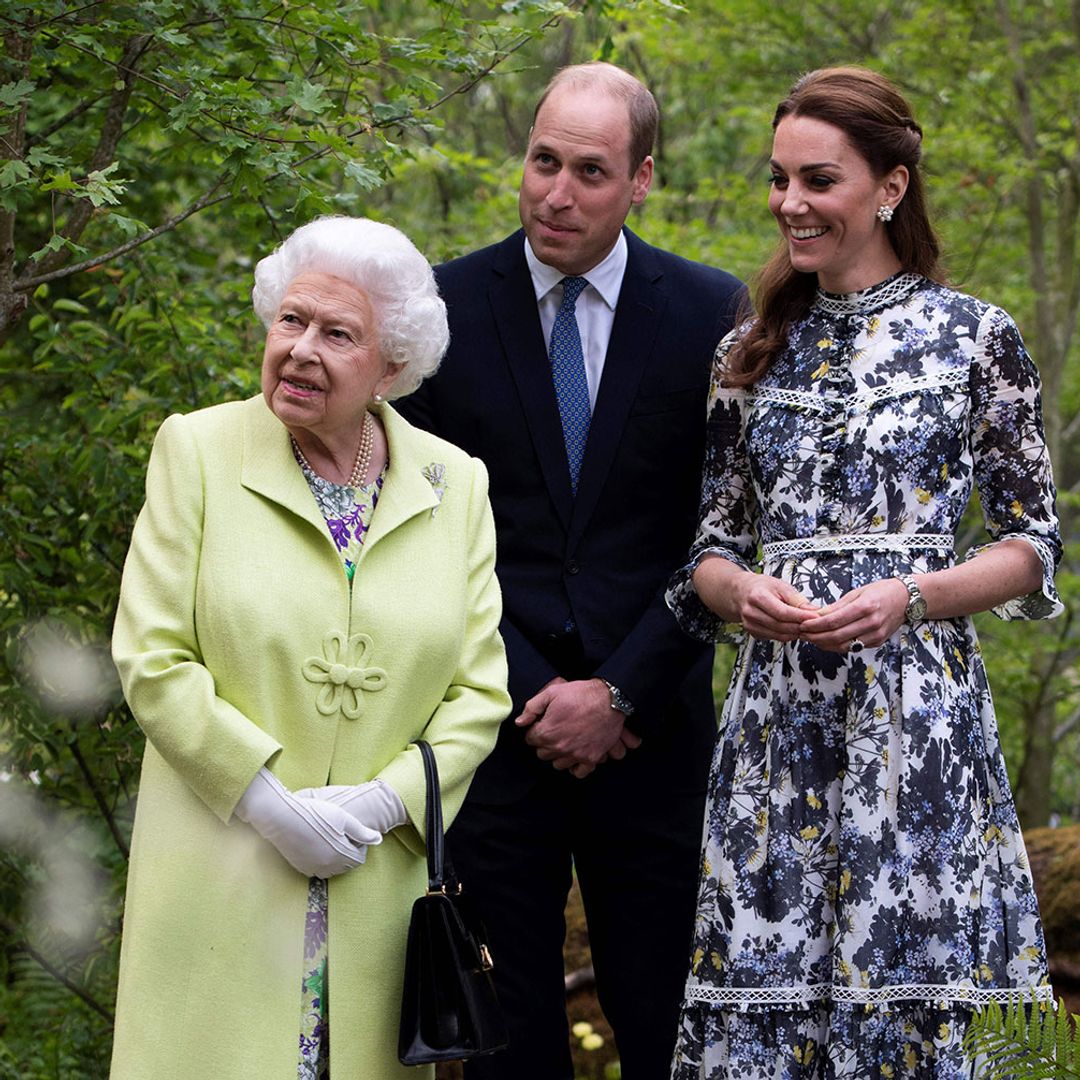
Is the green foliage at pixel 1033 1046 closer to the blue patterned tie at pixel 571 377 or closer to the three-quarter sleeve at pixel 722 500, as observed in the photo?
the three-quarter sleeve at pixel 722 500

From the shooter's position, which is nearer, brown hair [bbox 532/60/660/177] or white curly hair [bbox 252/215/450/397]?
white curly hair [bbox 252/215/450/397]

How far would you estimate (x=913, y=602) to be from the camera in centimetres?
300

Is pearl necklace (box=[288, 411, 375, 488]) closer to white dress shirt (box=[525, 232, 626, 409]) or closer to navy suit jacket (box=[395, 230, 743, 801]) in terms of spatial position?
navy suit jacket (box=[395, 230, 743, 801])

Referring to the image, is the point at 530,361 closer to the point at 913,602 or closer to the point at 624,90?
the point at 624,90

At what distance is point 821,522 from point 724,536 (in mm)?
308

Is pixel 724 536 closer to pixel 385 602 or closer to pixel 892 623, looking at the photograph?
pixel 892 623

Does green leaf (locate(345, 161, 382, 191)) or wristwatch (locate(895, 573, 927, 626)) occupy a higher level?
green leaf (locate(345, 161, 382, 191))

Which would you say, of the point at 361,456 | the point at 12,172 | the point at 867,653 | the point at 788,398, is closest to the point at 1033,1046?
the point at 867,653

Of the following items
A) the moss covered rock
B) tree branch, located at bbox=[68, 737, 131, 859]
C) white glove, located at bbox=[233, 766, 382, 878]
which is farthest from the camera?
the moss covered rock

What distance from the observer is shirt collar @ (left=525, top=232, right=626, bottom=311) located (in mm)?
3723

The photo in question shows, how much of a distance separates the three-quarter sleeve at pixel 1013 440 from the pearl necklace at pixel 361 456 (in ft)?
3.76

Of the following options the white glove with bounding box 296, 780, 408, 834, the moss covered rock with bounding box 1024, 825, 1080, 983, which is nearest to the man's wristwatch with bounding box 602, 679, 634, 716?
the white glove with bounding box 296, 780, 408, 834

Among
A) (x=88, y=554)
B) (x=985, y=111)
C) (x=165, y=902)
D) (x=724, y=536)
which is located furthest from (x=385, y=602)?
(x=985, y=111)

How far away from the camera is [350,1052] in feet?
9.25
